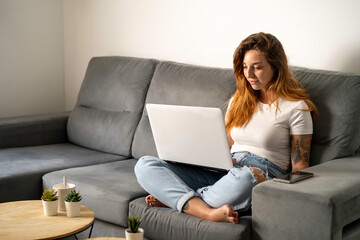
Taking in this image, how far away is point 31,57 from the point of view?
401cm

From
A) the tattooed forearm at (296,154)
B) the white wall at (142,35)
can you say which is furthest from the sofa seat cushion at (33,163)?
the tattooed forearm at (296,154)

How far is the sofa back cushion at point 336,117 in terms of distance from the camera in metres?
2.40

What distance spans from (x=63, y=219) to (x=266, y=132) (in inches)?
36.6

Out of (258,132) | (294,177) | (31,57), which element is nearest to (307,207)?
(294,177)

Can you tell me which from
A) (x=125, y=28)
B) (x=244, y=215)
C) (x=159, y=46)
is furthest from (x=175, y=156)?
(x=125, y=28)

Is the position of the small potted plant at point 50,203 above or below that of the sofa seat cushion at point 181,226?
above

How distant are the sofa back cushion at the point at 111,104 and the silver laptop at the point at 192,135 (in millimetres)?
883

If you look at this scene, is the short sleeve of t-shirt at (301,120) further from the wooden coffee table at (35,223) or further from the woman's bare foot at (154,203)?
the wooden coffee table at (35,223)

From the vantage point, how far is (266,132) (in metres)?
2.41

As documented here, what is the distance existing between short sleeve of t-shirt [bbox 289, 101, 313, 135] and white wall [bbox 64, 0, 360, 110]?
486mm

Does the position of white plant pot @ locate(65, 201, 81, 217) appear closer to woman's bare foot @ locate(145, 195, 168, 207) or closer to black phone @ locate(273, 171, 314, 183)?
woman's bare foot @ locate(145, 195, 168, 207)

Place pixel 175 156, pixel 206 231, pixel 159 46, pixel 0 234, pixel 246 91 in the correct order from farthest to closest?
pixel 159 46
pixel 246 91
pixel 175 156
pixel 206 231
pixel 0 234

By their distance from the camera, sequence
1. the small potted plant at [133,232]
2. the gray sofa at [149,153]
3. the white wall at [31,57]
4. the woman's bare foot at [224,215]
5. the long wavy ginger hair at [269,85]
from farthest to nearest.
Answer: the white wall at [31,57]
the long wavy ginger hair at [269,85]
the woman's bare foot at [224,215]
the gray sofa at [149,153]
the small potted plant at [133,232]

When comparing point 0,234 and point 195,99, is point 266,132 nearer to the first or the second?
point 195,99
